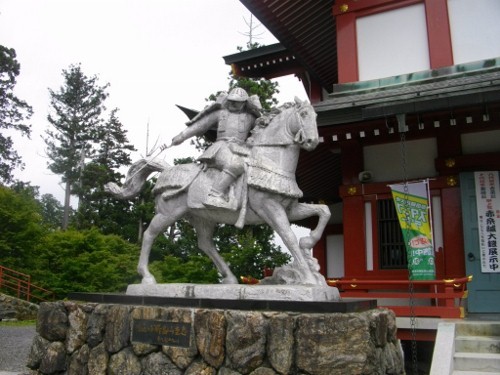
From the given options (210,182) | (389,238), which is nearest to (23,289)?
(389,238)

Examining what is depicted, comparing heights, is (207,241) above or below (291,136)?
below

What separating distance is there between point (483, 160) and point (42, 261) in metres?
14.7

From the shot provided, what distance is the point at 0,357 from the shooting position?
800 cm

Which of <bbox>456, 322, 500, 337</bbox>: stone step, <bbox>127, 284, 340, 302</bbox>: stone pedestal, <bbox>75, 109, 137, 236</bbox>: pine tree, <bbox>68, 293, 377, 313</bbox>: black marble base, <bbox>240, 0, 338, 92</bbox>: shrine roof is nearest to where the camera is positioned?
<bbox>68, 293, 377, 313</bbox>: black marble base

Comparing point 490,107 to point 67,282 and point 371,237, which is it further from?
point 67,282

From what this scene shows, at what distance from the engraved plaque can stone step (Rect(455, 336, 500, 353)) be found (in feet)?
11.2

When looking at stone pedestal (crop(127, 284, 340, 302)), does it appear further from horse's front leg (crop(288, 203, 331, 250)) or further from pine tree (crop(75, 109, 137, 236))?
pine tree (crop(75, 109, 137, 236))

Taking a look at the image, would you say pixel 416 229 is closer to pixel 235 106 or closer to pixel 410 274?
pixel 410 274

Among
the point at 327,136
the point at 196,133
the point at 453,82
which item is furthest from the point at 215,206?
the point at 453,82

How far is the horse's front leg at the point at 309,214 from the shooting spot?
15.3 ft

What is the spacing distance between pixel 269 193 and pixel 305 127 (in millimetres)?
757

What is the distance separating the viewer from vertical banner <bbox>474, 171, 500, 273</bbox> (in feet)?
23.0

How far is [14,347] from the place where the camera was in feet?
29.4

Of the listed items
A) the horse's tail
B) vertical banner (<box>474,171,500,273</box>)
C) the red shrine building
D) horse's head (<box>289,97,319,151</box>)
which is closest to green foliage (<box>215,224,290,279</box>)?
the red shrine building
